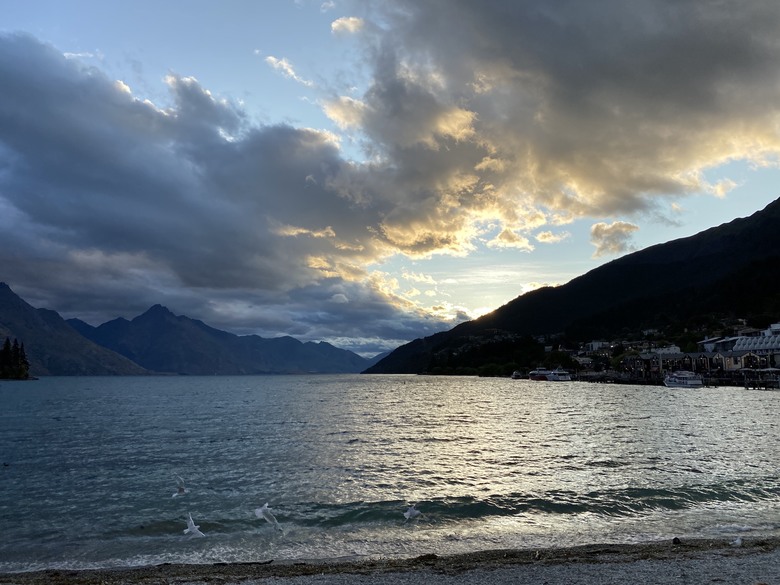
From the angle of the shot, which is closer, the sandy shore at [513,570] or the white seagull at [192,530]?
the sandy shore at [513,570]

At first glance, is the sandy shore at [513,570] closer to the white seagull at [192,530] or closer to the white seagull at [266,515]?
the white seagull at [192,530]

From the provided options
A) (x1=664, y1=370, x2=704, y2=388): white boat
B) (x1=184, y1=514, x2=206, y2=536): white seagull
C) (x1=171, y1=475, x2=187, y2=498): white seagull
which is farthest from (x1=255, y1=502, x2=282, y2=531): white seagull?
(x1=664, y1=370, x2=704, y2=388): white boat

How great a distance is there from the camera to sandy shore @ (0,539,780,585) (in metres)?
14.4

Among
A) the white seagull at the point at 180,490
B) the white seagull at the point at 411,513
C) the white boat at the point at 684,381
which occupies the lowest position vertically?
the white seagull at the point at 180,490

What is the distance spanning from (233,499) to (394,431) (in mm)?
32436

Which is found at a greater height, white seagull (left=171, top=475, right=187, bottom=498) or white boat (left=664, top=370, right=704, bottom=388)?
white boat (left=664, top=370, right=704, bottom=388)

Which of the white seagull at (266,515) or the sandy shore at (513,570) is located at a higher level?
the sandy shore at (513,570)

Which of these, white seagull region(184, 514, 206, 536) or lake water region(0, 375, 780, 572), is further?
white seagull region(184, 514, 206, 536)

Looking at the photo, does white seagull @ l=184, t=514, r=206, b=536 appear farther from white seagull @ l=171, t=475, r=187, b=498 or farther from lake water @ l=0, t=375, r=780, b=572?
white seagull @ l=171, t=475, r=187, b=498

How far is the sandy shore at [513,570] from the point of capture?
14.4m

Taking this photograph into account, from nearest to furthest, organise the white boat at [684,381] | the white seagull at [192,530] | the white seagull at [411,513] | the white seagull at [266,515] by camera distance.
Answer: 1. the white seagull at [192,530]
2. the white seagull at [266,515]
3. the white seagull at [411,513]
4. the white boat at [684,381]

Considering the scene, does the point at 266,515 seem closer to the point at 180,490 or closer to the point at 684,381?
the point at 180,490

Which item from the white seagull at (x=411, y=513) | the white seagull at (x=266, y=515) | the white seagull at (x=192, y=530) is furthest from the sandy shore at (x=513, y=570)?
the white seagull at (x=411, y=513)

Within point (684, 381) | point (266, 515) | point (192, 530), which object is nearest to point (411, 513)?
point (266, 515)
